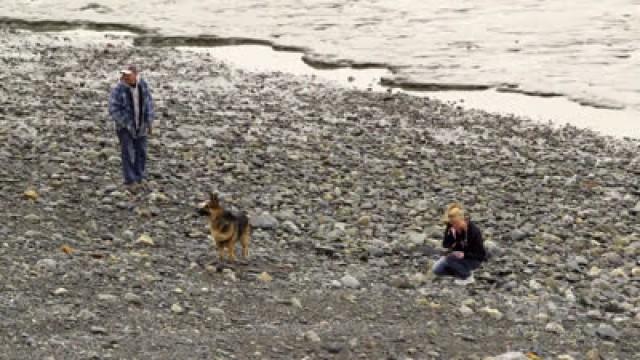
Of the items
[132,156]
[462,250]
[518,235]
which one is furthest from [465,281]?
[132,156]

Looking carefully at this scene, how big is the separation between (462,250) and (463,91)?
18460 mm

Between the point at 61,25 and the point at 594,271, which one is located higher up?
the point at 61,25

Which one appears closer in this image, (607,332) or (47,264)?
(607,332)

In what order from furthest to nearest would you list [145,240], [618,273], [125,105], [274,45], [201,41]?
[201,41] < [274,45] < [125,105] < [618,273] < [145,240]

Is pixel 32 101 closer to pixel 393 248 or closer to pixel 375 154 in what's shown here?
Result: pixel 375 154

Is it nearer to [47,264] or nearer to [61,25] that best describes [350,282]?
[47,264]

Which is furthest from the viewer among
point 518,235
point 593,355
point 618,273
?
point 518,235

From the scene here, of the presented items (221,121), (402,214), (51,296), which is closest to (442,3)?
(221,121)

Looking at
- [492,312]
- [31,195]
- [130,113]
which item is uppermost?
[130,113]

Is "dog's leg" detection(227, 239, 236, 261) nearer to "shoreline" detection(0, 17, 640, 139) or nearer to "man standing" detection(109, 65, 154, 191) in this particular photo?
"man standing" detection(109, 65, 154, 191)

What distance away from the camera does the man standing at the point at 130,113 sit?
1662cm

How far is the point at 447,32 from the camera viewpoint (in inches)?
1662

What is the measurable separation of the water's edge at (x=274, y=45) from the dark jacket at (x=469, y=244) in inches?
692

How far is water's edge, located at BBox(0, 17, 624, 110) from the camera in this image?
32.0 m
